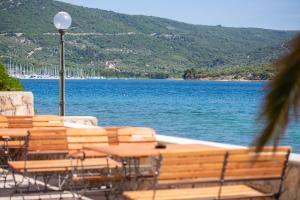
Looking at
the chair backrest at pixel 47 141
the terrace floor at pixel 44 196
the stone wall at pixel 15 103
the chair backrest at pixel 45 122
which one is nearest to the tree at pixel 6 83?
the stone wall at pixel 15 103

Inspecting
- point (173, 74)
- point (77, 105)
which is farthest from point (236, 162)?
point (173, 74)

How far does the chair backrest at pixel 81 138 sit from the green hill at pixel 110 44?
12070 cm

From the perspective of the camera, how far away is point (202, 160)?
17.1 feet

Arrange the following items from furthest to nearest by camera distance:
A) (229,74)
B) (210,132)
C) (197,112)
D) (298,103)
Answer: (229,74), (197,112), (210,132), (298,103)

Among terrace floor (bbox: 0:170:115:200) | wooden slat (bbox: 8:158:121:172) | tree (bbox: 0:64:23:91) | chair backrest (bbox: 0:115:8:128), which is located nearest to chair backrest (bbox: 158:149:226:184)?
wooden slat (bbox: 8:158:121:172)

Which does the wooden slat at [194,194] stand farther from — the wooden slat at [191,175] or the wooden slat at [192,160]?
the wooden slat at [192,160]

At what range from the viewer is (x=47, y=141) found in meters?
7.42

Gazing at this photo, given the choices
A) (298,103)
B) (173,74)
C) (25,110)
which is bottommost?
(173,74)

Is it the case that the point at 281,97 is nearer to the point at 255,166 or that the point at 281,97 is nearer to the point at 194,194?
the point at 194,194

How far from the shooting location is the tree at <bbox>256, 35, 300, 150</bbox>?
2.17m

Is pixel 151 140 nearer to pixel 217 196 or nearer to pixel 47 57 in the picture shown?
pixel 217 196

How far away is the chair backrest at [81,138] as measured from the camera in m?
7.48

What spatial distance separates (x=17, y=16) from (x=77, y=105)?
79.4 m

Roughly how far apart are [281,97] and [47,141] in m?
5.45
